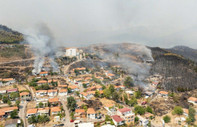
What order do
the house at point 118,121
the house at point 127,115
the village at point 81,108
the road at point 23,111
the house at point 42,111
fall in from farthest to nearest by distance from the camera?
the house at point 42,111, the house at point 127,115, the road at point 23,111, the village at point 81,108, the house at point 118,121

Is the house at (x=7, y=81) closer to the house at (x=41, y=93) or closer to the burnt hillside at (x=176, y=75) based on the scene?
the house at (x=41, y=93)

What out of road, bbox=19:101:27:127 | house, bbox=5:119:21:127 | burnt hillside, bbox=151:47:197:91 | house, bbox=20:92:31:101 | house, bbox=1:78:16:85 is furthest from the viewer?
burnt hillside, bbox=151:47:197:91

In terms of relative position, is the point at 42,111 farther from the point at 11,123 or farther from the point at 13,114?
the point at 11,123

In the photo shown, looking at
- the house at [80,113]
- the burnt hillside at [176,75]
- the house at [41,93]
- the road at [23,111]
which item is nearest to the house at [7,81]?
the house at [41,93]

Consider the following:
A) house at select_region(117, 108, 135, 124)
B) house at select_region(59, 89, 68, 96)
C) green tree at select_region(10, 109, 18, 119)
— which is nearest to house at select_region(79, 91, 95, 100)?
house at select_region(59, 89, 68, 96)

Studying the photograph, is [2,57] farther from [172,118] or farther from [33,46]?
[172,118]

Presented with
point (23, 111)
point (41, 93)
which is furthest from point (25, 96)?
point (23, 111)

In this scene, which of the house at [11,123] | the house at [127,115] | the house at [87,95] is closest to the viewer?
the house at [11,123]

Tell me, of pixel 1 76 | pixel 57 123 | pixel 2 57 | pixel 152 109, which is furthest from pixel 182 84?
pixel 2 57

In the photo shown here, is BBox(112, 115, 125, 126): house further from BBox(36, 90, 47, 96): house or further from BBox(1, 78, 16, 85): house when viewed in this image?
BBox(1, 78, 16, 85): house

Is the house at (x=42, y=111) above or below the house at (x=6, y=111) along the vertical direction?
below

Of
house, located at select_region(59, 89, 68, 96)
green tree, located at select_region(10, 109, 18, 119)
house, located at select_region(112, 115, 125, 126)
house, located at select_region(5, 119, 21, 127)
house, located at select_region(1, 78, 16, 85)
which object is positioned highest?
house, located at select_region(1, 78, 16, 85)
